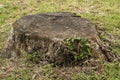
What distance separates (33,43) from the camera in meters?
4.55

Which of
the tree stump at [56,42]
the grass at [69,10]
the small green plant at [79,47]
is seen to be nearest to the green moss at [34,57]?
the tree stump at [56,42]

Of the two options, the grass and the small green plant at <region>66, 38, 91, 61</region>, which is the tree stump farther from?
the grass

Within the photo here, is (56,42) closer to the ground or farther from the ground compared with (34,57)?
farther from the ground

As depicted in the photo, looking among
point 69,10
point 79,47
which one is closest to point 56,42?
point 79,47

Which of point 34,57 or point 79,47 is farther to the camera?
point 34,57

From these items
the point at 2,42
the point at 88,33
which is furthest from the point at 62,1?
the point at 88,33

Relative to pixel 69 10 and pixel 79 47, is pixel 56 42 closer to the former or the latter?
pixel 79 47

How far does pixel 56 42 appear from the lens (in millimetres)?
4387

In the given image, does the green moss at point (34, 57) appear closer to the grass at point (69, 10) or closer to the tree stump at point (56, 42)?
the tree stump at point (56, 42)

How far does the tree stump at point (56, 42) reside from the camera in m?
4.40

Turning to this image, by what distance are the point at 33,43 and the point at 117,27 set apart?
215 cm

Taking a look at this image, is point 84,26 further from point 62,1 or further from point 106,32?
point 62,1

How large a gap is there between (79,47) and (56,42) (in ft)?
1.03

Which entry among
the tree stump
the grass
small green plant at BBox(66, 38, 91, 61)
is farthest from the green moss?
the grass
